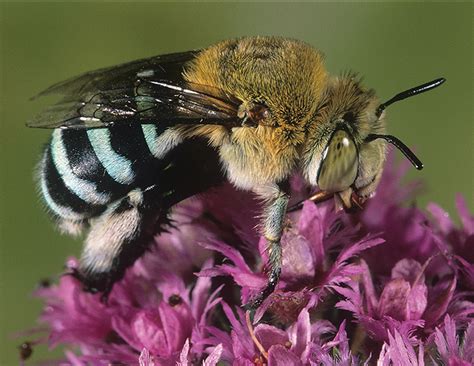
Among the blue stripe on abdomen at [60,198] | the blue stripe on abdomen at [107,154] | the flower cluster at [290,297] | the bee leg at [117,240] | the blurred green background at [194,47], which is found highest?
the blue stripe on abdomen at [107,154]

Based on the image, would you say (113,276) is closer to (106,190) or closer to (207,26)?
(106,190)

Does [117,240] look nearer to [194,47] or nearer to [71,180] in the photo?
[71,180]

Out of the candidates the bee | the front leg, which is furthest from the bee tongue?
the front leg

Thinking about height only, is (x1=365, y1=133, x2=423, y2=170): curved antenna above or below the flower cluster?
above

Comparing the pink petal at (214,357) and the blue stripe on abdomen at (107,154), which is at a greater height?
the blue stripe on abdomen at (107,154)

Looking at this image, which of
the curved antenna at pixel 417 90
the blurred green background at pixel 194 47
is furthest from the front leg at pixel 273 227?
the blurred green background at pixel 194 47

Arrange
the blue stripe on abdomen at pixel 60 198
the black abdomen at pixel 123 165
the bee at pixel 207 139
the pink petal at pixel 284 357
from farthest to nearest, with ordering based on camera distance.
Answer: the blue stripe on abdomen at pixel 60 198 < the black abdomen at pixel 123 165 < the bee at pixel 207 139 < the pink petal at pixel 284 357

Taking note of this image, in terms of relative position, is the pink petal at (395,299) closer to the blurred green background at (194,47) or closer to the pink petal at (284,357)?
the pink petal at (284,357)

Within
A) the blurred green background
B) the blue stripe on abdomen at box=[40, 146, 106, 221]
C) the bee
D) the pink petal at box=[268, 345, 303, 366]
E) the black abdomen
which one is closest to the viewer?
the pink petal at box=[268, 345, 303, 366]

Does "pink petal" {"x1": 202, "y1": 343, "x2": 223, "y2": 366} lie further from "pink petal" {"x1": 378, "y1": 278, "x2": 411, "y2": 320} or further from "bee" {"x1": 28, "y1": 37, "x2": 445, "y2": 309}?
"pink petal" {"x1": 378, "y1": 278, "x2": 411, "y2": 320}
